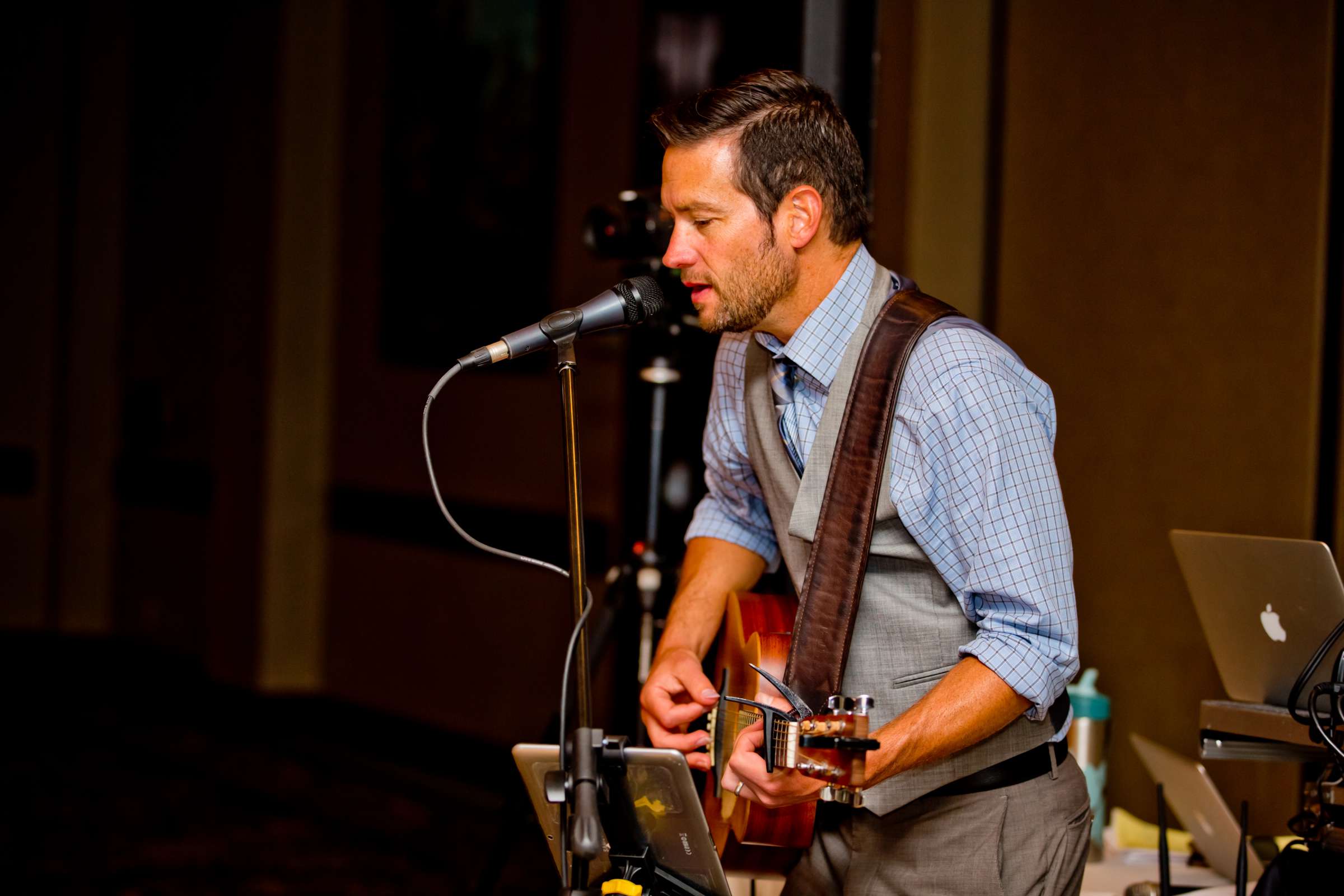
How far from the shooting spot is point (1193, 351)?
9.01 ft

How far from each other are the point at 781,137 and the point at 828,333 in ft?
0.86

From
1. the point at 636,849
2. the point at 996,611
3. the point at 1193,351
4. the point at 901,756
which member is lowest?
the point at 636,849

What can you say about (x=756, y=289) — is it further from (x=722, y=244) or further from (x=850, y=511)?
(x=850, y=511)

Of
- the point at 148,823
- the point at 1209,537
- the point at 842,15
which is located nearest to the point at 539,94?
the point at 842,15

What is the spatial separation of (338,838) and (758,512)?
2.53 m

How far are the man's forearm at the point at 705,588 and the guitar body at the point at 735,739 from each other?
3cm

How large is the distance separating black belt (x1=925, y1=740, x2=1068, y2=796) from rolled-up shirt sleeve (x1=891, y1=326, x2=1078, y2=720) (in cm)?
12

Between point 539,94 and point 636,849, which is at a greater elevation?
point 539,94

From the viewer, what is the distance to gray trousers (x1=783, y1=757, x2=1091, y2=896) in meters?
1.73

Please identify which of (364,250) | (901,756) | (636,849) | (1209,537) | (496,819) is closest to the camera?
(901,756)

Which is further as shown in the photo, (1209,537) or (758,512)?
(758,512)

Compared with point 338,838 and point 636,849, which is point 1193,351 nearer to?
point 636,849

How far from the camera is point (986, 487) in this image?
1.61 meters

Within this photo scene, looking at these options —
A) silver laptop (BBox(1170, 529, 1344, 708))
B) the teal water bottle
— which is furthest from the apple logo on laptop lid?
the teal water bottle
